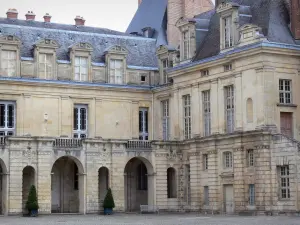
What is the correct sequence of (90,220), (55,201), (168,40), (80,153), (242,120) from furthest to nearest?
1. (168,40)
2. (55,201)
3. (80,153)
4. (242,120)
5. (90,220)

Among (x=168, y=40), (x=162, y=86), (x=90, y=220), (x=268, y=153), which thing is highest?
(x=168, y=40)

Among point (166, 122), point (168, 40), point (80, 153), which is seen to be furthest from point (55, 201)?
point (168, 40)

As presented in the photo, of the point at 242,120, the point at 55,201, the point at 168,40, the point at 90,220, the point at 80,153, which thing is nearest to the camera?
the point at 90,220

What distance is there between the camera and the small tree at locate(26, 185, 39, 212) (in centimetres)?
5262

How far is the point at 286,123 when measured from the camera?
169 ft

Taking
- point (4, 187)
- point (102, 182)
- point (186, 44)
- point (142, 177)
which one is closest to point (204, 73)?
point (186, 44)

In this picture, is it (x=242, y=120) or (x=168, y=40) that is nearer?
(x=242, y=120)

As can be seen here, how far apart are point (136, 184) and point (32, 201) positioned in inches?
445

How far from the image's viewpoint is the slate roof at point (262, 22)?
172ft

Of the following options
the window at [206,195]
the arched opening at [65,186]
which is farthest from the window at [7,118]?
the window at [206,195]

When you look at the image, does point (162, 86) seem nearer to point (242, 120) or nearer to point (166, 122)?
point (166, 122)

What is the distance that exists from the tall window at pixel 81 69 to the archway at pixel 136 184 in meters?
6.92

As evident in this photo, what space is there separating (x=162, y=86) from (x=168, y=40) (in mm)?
5300

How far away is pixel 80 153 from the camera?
55.9 m
